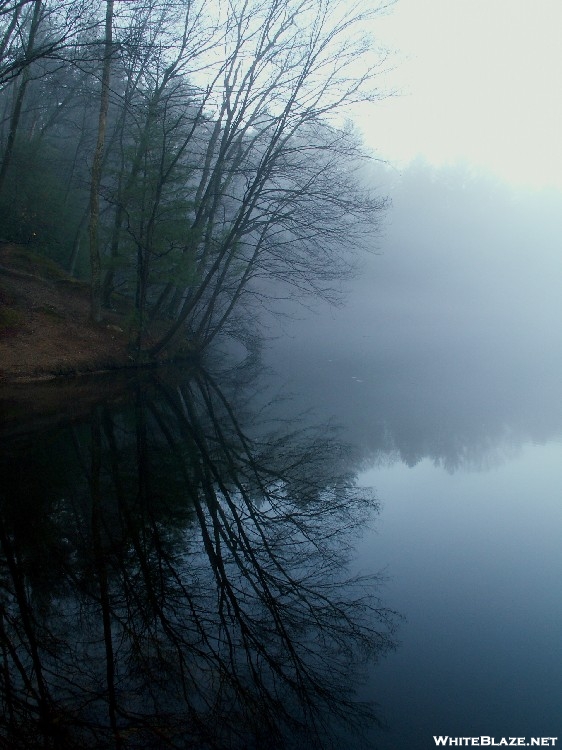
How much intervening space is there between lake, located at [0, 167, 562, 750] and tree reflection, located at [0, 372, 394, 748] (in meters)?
0.01

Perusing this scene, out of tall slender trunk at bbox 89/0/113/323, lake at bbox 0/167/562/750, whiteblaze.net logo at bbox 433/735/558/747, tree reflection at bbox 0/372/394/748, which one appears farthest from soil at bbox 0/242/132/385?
whiteblaze.net logo at bbox 433/735/558/747

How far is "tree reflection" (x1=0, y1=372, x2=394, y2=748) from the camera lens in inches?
92.7

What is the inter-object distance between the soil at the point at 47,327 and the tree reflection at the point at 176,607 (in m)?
6.44

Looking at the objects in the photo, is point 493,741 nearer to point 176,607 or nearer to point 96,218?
point 176,607

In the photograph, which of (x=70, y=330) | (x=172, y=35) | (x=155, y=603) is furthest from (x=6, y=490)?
(x=172, y=35)

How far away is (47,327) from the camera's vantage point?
1352 cm

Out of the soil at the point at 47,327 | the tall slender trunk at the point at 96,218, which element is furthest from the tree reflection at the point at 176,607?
the tall slender trunk at the point at 96,218

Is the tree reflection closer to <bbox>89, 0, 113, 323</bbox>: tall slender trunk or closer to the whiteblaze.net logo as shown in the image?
the whiteblaze.net logo

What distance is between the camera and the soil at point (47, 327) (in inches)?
469

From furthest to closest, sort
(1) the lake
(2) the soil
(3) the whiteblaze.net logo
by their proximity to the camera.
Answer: (2) the soil → (1) the lake → (3) the whiteblaze.net logo

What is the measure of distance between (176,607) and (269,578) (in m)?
0.70

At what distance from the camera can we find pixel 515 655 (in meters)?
2.96

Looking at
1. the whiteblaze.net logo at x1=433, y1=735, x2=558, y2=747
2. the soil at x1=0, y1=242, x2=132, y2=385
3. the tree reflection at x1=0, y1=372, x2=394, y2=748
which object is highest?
the soil at x1=0, y1=242, x2=132, y2=385

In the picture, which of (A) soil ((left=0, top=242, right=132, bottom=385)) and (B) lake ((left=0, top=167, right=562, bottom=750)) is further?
(A) soil ((left=0, top=242, right=132, bottom=385))
